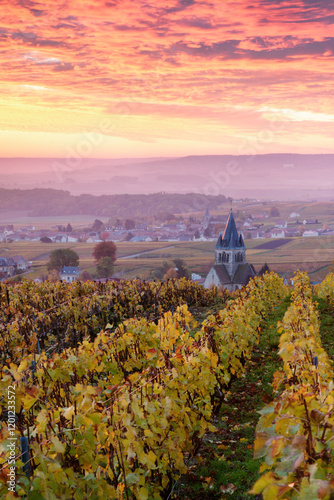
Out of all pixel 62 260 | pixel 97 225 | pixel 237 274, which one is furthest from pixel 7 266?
pixel 97 225

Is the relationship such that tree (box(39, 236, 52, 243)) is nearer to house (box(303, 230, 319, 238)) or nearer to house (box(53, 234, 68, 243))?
house (box(53, 234, 68, 243))

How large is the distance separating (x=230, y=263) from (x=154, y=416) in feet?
223

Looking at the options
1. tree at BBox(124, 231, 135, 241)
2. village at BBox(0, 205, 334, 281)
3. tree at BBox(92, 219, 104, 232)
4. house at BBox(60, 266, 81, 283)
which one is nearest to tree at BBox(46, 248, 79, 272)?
house at BBox(60, 266, 81, 283)

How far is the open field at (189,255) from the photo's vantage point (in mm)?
95838

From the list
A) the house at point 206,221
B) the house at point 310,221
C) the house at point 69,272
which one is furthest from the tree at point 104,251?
the house at point 310,221

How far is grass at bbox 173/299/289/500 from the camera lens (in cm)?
496

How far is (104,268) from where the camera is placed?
85.2 m

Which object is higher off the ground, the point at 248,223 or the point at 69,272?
the point at 248,223

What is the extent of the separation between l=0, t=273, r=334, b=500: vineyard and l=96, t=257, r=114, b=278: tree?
7388 centimetres

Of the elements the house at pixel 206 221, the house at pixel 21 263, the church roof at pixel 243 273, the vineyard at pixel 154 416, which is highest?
the house at pixel 206 221

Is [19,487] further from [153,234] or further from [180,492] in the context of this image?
[153,234]

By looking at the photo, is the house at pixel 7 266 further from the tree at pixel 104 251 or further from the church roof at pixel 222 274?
the church roof at pixel 222 274

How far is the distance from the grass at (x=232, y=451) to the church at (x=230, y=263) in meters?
61.7

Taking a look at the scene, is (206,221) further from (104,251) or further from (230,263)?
(230,263)
